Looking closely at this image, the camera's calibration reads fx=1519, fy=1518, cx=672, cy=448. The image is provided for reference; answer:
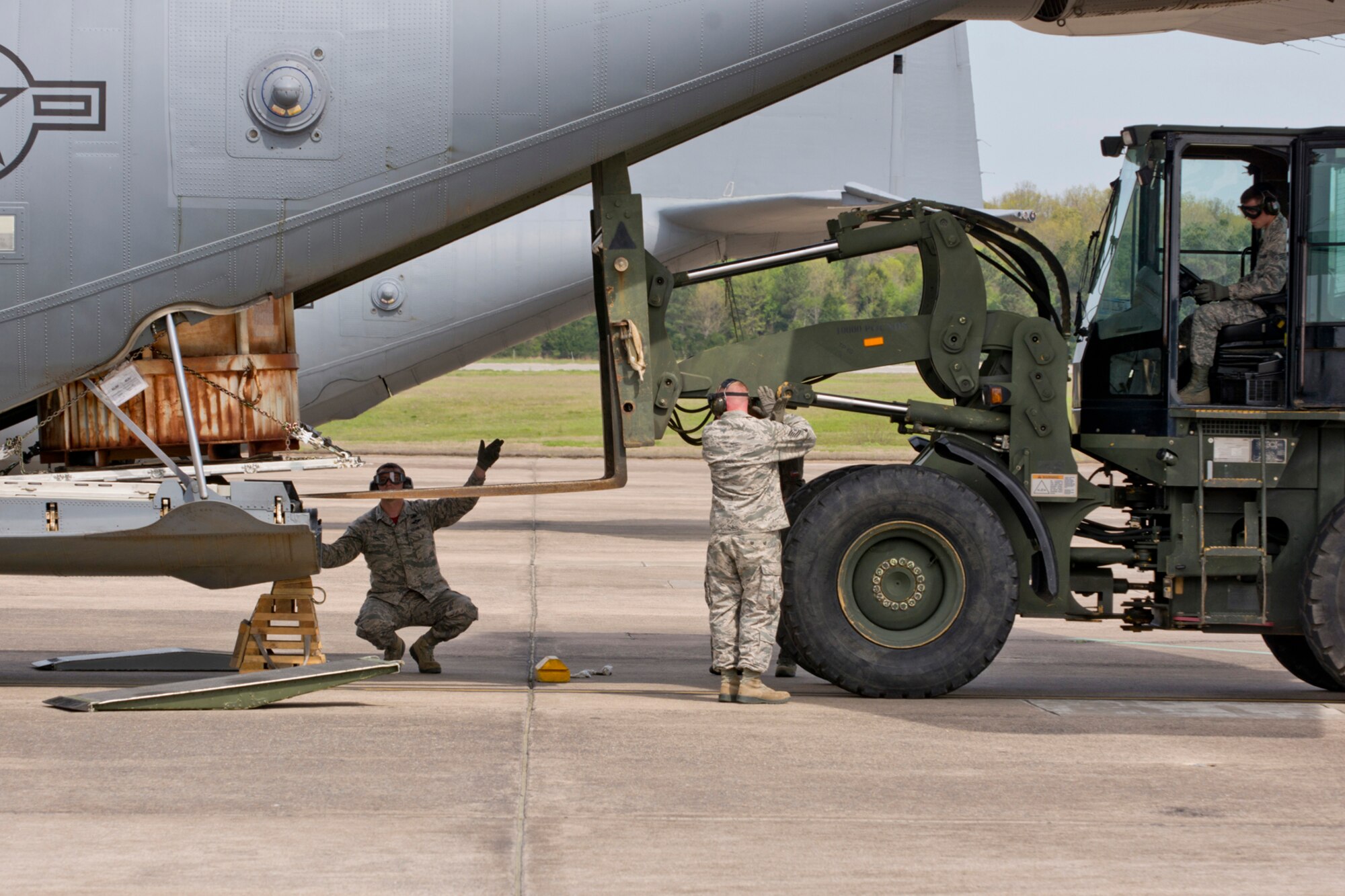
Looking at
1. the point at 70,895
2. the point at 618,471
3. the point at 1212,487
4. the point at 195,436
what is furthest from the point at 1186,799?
the point at 195,436

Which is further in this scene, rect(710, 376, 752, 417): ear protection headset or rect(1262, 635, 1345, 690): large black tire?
rect(1262, 635, 1345, 690): large black tire

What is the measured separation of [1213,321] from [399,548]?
16.8 ft

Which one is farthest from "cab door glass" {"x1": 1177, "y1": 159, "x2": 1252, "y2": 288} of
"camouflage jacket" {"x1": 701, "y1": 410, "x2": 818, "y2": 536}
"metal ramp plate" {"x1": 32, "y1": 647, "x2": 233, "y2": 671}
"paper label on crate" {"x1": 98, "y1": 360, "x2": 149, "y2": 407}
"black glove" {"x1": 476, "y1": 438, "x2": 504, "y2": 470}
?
"metal ramp plate" {"x1": 32, "y1": 647, "x2": 233, "y2": 671}

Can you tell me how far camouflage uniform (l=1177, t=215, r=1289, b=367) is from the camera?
341 inches

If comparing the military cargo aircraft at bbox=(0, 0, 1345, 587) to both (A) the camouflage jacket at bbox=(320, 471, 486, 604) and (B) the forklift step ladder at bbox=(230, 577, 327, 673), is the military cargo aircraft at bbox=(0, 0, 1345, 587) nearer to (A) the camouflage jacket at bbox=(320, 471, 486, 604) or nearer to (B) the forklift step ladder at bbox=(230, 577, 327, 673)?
(B) the forklift step ladder at bbox=(230, 577, 327, 673)

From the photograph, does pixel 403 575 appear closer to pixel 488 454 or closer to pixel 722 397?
pixel 488 454

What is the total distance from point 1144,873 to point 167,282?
5.97 metres

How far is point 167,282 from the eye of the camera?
853 cm

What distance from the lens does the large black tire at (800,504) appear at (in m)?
8.73

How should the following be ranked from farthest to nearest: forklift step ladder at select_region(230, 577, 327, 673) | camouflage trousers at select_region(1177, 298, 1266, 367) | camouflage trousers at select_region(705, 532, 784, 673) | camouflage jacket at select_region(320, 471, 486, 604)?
1. camouflage jacket at select_region(320, 471, 486, 604)
2. forklift step ladder at select_region(230, 577, 327, 673)
3. camouflage trousers at select_region(1177, 298, 1266, 367)
4. camouflage trousers at select_region(705, 532, 784, 673)

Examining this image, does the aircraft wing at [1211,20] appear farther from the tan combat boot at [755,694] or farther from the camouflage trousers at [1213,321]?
the tan combat boot at [755,694]

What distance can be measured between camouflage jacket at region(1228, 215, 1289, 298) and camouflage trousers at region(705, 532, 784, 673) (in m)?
3.08

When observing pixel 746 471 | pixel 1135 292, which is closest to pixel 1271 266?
pixel 1135 292

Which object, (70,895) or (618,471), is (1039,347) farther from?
(70,895)
